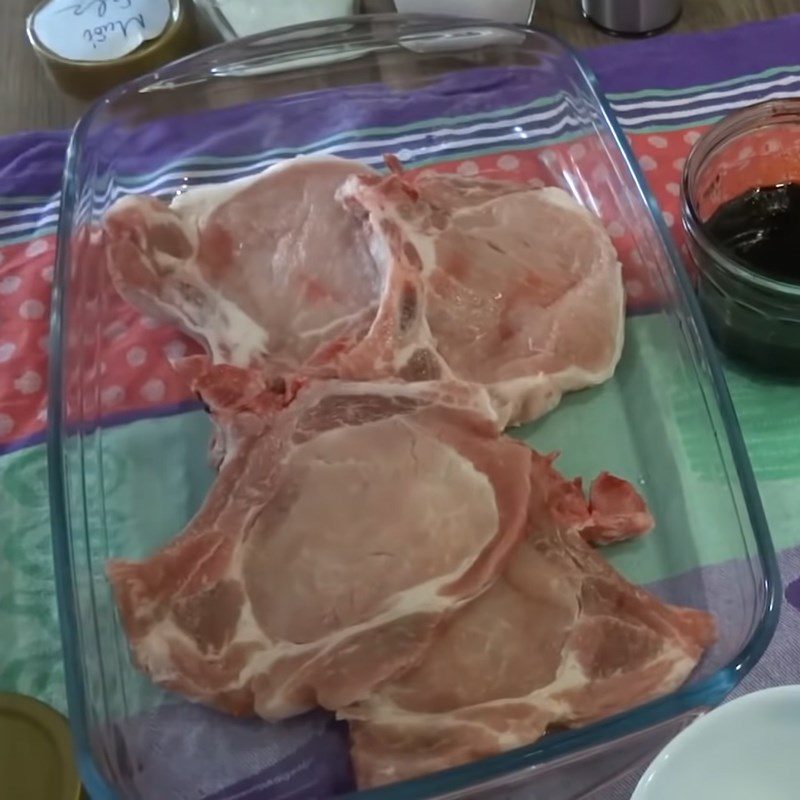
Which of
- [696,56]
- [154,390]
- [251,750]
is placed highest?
[696,56]

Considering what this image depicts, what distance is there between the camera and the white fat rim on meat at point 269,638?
0.70 metres

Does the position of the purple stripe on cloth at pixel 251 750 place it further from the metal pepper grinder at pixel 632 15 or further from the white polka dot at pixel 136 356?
the metal pepper grinder at pixel 632 15

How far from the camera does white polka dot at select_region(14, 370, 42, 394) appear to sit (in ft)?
2.97

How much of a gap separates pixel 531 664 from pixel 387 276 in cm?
32

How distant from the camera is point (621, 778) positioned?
2.33ft

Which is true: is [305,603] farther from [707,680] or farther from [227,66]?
[227,66]

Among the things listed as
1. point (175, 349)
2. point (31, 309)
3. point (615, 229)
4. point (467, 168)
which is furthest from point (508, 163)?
point (31, 309)

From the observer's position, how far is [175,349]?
92 centimetres

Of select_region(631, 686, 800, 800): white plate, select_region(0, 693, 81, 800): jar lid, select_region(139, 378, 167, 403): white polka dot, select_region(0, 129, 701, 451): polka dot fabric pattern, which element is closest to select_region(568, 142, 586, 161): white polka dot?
select_region(0, 129, 701, 451): polka dot fabric pattern

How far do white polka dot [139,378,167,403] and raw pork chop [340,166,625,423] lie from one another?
20 cm

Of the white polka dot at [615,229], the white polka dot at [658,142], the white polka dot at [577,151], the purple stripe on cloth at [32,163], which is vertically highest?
the purple stripe on cloth at [32,163]

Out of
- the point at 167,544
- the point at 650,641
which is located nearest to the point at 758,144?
the point at 650,641

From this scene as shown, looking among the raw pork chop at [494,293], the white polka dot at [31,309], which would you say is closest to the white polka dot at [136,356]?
the white polka dot at [31,309]

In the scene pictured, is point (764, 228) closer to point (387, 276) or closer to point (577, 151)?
point (577, 151)
